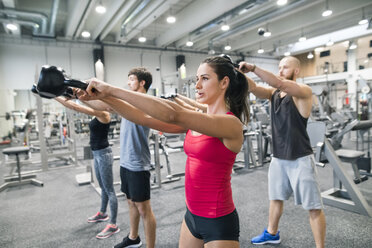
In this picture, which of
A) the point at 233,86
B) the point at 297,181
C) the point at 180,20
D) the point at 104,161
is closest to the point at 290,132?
the point at 297,181

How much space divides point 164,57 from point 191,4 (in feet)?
15.1

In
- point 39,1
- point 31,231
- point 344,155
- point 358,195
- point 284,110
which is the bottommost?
point 31,231

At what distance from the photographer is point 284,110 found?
191cm

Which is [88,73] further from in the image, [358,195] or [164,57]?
[358,195]

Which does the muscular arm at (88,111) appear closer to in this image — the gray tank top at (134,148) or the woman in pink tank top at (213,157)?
the gray tank top at (134,148)

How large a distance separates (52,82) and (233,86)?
777mm

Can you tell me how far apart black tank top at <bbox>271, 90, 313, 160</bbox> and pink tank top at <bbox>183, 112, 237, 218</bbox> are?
100 cm

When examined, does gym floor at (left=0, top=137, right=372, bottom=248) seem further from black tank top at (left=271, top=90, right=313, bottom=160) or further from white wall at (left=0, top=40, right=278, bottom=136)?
white wall at (left=0, top=40, right=278, bottom=136)

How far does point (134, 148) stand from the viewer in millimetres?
1948

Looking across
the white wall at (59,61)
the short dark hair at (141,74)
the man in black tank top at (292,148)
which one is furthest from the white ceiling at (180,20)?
the man in black tank top at (292,148)

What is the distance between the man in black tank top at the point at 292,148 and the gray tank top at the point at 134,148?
1006 mm

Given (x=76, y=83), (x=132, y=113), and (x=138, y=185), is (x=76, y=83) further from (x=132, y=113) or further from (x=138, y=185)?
(x=138, y=185)

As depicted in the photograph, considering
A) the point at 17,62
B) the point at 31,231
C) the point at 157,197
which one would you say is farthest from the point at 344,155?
the point at 17,62

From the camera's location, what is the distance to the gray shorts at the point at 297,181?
1771mm
